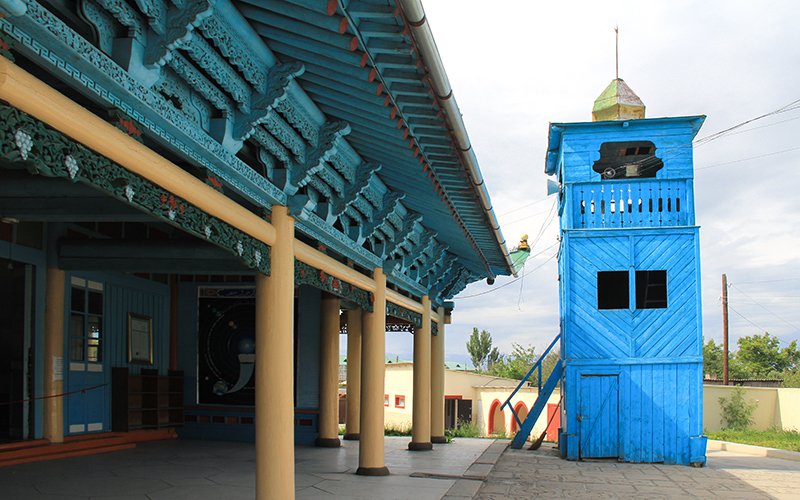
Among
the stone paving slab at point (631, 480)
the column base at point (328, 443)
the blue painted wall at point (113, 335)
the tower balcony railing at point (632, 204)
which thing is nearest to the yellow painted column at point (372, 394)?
the stone paving slab at point (631, 480)

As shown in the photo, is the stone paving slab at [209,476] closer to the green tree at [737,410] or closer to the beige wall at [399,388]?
the green tree at [737,410]

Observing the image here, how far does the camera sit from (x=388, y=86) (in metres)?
5.08

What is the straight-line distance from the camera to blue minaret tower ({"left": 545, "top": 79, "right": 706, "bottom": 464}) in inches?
500

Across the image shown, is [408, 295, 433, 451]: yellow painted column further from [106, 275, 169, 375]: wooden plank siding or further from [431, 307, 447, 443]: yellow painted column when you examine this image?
[106, 275, 169, 375]: wooden plank siding

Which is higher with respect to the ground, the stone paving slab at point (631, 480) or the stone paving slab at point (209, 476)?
the stone paving slab at point (209, 476)

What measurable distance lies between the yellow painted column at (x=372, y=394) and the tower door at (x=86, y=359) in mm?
4120

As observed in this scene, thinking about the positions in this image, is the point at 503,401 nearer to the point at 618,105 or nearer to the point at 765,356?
the point at 618,105

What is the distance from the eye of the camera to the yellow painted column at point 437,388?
1447cm

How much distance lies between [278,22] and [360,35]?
1.78 ft

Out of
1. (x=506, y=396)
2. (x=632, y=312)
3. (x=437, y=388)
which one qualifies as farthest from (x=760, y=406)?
(x=437, y=388)

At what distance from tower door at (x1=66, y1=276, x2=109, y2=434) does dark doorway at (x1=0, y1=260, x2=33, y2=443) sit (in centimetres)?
79

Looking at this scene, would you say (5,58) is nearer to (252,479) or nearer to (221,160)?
(221,160)

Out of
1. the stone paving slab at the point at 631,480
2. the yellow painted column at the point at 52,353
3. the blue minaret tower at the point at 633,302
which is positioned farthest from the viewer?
the blue minaret tower at the point at 633,302

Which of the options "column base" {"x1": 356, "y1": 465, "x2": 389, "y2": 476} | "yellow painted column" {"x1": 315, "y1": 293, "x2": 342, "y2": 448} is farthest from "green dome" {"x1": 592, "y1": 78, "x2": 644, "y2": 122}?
"column base" {"x1": 356, "y1": 465, "x2": 389, "y2": 476}
